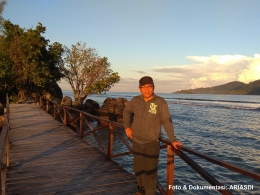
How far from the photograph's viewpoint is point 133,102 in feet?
12.4

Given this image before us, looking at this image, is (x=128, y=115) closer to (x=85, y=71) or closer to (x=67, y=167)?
(x=67, y=167)

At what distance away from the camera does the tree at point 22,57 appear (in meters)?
22.2

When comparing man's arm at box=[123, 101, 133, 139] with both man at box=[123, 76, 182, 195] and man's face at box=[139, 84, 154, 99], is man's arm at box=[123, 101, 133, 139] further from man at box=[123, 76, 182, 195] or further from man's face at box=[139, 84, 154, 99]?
man's face at box=[139, 84, 154, 99]

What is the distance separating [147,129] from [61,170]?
2.96m

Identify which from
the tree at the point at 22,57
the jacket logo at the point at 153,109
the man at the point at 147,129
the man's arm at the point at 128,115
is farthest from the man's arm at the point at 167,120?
the tree at the point at 22,57

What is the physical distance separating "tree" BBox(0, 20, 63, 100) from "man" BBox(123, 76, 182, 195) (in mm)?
20896

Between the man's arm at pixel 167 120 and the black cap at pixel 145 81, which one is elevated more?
the black cap at pixel 145 81

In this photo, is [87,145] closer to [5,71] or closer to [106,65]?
[5,71]

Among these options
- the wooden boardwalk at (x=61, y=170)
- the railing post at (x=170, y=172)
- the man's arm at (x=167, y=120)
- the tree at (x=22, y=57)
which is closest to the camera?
the man's arm at (x=167, y=120)

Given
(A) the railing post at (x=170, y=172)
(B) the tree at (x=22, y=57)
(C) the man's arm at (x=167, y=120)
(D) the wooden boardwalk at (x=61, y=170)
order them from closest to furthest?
(C) the man's arm at (x=167, y=120) → (A) the railing post at (x=170, y=172) → (D) the wooden boardwalk at (x=61, y=170) → (B) the tree at (x=22, y=57)

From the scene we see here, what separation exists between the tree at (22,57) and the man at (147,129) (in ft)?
68.6

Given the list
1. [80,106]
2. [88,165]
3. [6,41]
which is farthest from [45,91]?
[88,165]

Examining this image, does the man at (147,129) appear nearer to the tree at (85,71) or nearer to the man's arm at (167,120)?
the man's arm at (167,120)

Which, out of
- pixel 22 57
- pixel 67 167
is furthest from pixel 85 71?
pixel 67 167
